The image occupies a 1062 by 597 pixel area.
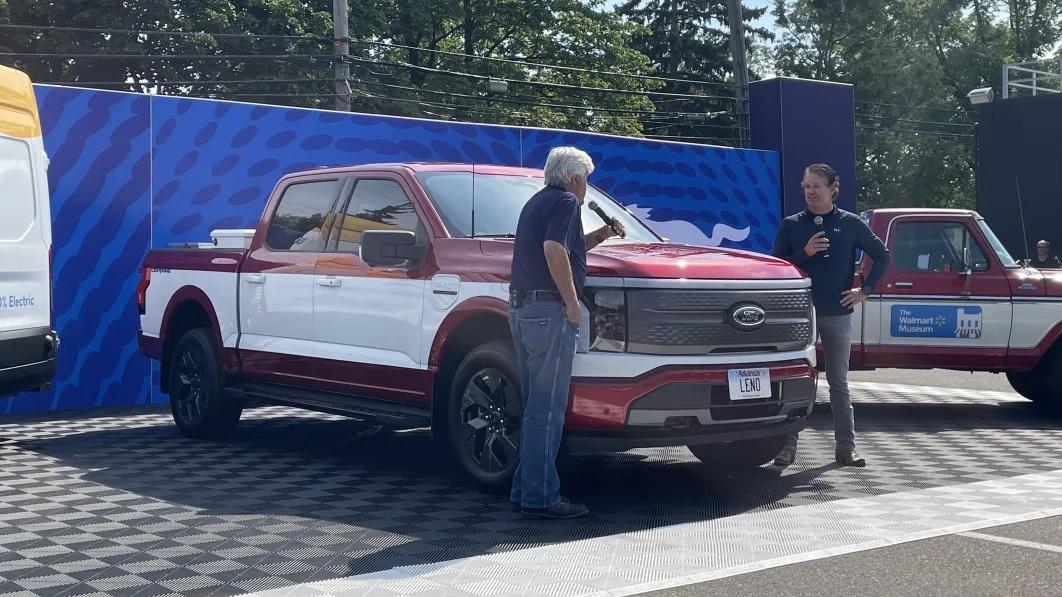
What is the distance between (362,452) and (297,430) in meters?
1.51

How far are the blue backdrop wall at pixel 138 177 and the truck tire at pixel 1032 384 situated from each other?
6338 mm

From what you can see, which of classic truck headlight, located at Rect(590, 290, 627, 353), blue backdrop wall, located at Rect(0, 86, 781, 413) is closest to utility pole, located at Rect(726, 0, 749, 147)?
blue backdrop wall, located at Rect(0, 86, 781, 413)

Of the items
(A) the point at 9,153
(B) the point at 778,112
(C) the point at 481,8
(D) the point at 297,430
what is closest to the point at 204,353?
(D) the point at 297,430

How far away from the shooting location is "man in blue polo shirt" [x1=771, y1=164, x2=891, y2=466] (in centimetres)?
840

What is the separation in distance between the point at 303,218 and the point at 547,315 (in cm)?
310

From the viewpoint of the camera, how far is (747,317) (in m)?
7.12

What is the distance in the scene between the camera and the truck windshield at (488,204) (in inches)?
313

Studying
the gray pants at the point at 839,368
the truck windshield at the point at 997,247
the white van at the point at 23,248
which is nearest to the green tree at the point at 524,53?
the truck windshield at the point at 997,247

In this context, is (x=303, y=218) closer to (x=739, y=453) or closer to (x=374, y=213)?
(x=374, y=213)

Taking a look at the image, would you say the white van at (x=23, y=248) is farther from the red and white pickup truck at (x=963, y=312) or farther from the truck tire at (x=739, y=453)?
the red and white pickup truck at (x=963, y=312)

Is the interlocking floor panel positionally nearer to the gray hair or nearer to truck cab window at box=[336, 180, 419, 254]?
truck cab window at box=[336, 180, 419, 254]

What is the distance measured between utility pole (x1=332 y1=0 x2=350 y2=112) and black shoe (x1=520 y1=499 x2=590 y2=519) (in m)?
20.1

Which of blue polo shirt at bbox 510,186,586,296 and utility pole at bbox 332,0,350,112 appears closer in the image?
blue polo shirt at bbox 510,186,586,296

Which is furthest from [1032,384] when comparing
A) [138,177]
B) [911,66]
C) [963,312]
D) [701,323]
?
[911,66]
